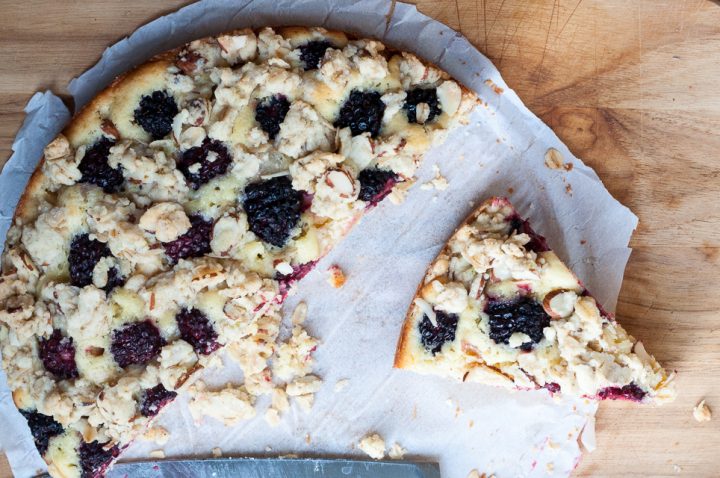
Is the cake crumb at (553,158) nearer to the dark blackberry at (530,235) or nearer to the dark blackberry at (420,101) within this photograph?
the dark blackberry at (530,235)

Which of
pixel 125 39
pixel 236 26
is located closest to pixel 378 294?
pixel 236 26

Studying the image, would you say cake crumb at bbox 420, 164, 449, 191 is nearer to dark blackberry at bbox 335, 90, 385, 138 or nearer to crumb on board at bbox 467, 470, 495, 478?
dark blackberry at bbox 335, 90, 385, 138

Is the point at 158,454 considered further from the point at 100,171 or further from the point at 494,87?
the point at 494,87

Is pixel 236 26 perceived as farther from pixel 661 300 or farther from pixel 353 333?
pixel 661 300

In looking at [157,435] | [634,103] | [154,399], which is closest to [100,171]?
[154,399]

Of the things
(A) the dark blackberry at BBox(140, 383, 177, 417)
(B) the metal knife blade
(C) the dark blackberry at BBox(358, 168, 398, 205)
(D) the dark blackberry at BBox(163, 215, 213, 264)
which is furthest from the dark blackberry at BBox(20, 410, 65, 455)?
(C) the dark blackberry at BBox(358, 168, 398, 205)

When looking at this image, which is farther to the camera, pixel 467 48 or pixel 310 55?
pixel 467 48
